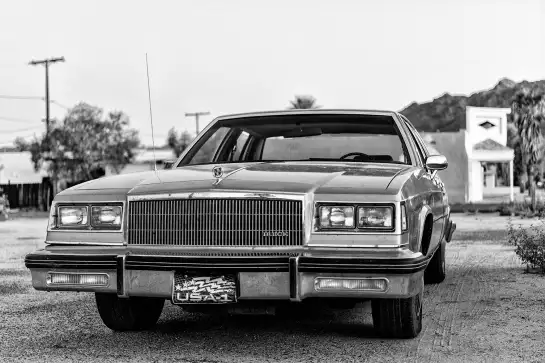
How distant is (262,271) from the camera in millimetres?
4949

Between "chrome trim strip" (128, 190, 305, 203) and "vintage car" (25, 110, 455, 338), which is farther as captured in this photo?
"chrome trim strip" (128, 190, 305, 203)

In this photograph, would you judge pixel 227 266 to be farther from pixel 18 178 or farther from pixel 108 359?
pixel 18 178

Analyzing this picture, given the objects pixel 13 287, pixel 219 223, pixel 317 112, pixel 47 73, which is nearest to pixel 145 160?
pixel 47 73

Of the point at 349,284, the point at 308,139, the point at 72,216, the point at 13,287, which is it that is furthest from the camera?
the point at 13,287

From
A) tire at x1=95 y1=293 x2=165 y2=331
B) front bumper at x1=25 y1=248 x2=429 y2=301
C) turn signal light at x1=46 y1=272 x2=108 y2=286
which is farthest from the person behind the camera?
tire at x1=95 y1=293 x2=165 y2=331

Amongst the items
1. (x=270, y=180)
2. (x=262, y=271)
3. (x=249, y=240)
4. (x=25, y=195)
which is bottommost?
(x=25, y=195)

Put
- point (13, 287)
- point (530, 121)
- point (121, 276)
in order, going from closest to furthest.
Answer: point (121, 276) → point (13, 287) → point (530, 121)

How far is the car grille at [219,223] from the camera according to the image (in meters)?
5.03

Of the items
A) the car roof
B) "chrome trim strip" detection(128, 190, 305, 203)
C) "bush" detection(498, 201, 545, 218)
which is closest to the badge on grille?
"chrome trim strip" detection(128, 190, 305, 203)

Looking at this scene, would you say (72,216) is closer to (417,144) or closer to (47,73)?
(417,144)

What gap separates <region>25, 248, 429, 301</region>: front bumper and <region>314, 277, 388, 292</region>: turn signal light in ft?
0.06

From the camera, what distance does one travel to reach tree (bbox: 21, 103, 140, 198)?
144ft

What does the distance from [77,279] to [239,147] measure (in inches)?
97.4

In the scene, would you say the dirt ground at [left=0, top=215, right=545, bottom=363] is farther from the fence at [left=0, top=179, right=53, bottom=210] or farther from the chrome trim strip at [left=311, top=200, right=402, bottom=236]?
the fence at [left=0, top=179, right=53, bottom=210]
